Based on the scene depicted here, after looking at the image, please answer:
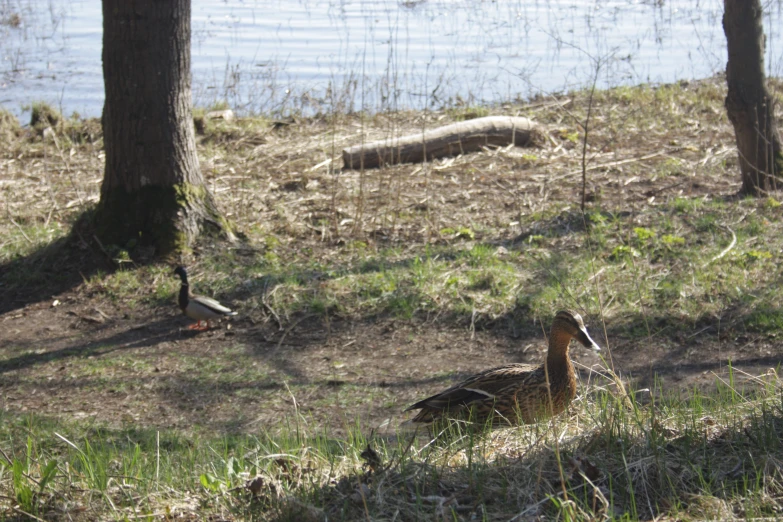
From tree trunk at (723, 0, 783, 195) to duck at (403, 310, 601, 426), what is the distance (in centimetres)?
468

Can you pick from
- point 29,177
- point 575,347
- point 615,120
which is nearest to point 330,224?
point 575,347

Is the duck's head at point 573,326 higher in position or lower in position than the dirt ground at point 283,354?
higher

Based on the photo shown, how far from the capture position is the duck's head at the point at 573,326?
4859 millimetres

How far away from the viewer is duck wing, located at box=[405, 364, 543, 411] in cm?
468

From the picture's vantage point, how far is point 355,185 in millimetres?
9578

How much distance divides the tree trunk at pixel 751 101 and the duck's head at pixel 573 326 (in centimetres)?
445

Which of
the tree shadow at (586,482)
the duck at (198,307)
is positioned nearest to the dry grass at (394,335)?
the tree shadow at (586,482)

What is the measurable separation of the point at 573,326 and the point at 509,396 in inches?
22.3

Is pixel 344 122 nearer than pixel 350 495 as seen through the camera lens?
No

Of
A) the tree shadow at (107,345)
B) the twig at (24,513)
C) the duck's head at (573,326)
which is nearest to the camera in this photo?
the twig at (24,513)

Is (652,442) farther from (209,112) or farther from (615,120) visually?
(209,112)

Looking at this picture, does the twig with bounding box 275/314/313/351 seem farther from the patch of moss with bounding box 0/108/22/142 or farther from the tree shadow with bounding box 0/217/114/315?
the patch of moss with bounding box 0/108/22/142

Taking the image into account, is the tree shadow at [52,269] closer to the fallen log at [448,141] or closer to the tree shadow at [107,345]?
the tree shadow at [107,345]

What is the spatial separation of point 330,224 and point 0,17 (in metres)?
14.2
